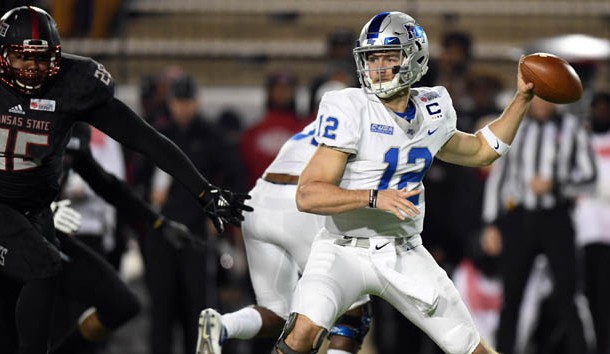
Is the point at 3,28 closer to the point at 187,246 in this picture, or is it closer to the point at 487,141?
the point at 487,141

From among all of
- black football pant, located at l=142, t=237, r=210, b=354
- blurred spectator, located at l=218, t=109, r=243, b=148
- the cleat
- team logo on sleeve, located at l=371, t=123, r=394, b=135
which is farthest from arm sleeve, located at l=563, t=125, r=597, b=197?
blurred spectator, located at l=218, t=109, r=243, b=148

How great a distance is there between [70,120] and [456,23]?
21.8 ft

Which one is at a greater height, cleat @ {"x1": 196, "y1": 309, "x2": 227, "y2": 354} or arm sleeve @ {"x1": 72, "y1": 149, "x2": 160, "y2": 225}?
arm sleeve @ {"x1": 72, "y1": 149, "x2": 160, "y2": 225}

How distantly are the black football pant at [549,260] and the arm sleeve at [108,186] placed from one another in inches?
Answer: 87.6

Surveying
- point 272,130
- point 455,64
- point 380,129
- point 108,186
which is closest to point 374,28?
point 380,129

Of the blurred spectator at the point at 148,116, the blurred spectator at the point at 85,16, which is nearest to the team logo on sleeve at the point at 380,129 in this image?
the blurred spectator at the point at 148,116

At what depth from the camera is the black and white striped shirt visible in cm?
688

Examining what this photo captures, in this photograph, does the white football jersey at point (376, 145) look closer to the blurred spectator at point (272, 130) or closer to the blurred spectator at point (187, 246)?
the blurred spectator at point (187, 246)

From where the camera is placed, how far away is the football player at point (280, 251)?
16.6 ft

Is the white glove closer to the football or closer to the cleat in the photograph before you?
the cleat

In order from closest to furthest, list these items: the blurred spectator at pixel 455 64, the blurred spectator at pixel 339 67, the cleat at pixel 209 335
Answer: the cleat at pixel 209 335, the blurred spectator at pixel 339 67, the blurred spectator at pixel 455 64

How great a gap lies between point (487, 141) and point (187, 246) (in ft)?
8.27

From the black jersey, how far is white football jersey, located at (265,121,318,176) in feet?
2.42

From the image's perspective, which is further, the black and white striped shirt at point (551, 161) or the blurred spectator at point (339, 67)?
the blurred spectator at point (339, 67)
